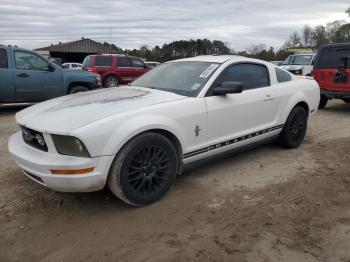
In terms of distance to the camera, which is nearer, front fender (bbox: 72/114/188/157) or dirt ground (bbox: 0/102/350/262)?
dirt ground (bbox: 0/102/350/262)

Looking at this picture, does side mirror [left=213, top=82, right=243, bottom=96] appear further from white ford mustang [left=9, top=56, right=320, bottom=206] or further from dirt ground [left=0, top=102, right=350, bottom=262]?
dirt ground [left=0, top=102, right=350, bottom=262]

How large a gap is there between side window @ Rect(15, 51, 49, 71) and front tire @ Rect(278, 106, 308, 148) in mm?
6469

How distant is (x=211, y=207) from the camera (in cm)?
384

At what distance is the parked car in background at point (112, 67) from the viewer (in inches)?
693

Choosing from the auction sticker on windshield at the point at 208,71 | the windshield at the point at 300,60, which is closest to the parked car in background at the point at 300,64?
the windshield at the point at 300,60

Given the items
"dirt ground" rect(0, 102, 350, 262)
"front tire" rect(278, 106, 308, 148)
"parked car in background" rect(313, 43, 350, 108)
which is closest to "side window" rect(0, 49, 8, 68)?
"dirt ground" rect(0, 102, 350, 262)

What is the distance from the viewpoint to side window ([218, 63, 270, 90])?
15.7ft

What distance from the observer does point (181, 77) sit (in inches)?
186

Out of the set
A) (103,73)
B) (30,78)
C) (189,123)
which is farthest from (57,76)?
(103,73)

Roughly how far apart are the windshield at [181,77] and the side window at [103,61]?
12.9 metres

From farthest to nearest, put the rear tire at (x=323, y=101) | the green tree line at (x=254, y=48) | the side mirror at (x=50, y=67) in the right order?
the green tree line at (x=254, y=48)
the rear tire at (x=323, y=101)
the side mirror at (x=50, y=67)

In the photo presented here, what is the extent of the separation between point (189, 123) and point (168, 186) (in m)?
0.71

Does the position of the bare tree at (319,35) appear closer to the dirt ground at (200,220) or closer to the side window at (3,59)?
the side window at (3,59)

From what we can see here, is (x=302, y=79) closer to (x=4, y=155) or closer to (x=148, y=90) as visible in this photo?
(x=148, y=90)
